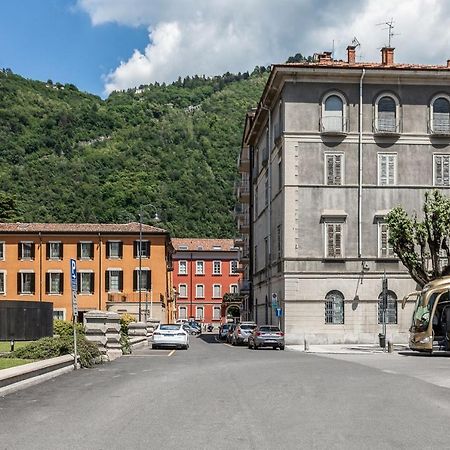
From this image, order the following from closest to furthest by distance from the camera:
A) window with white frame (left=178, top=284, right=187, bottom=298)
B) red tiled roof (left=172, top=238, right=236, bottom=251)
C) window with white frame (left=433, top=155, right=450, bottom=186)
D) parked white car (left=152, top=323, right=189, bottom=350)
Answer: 1. parked white car (left=152, top=323, right=189, bottom=350)
2. window with white frame (left=433, top=155, right=450, bottom=186)
3. red tiled roof (left=172, top=238, right=236, bottom=251)
4. window with white frame (left=178, top=284, right=187, bottom=298)

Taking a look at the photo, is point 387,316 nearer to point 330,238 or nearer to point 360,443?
point 330,238

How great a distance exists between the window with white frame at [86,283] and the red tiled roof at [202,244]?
125ft

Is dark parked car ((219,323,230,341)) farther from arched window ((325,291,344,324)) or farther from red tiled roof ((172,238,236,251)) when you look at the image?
red tiled roof ((172,238,236,251))

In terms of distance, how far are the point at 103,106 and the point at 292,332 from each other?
87596 mm

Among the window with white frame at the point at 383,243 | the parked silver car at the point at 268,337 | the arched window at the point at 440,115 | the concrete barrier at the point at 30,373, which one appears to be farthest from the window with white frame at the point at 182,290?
the concrete barrier at the point at 30,373

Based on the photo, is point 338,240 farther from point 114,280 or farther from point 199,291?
point 199,291

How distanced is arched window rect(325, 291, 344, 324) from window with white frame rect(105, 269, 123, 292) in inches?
1320

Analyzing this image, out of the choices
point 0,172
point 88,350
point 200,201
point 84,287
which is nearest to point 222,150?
point 200,201

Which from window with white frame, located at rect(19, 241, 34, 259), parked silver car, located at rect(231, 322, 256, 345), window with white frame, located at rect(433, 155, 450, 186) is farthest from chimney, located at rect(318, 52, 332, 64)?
window with white frame, located at rect(19, 241, 34, 259)

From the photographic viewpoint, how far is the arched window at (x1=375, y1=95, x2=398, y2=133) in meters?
47.8

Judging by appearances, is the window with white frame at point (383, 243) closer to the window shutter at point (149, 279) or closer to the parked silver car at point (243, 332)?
the parked silver car at point (243, 332)

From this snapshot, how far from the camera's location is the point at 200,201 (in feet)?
400

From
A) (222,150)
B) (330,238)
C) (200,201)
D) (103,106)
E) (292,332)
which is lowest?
(292,332)

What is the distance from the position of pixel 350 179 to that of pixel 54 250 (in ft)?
124
